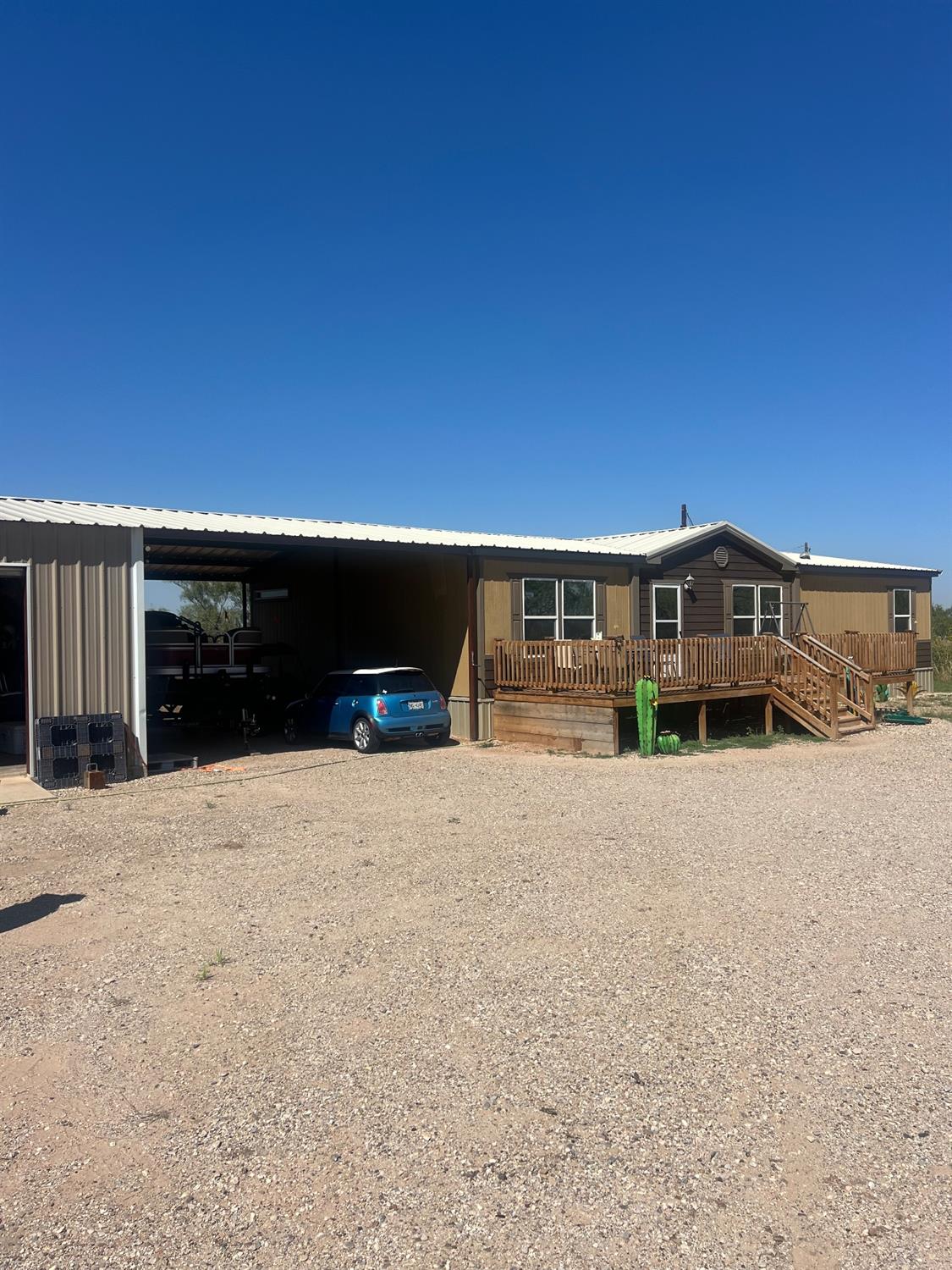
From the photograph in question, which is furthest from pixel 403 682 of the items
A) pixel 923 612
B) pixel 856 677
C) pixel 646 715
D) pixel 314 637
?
pixel 923 612

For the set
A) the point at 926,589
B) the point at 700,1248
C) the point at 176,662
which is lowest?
the point at 700,1248

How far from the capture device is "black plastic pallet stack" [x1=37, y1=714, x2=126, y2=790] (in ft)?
40.0

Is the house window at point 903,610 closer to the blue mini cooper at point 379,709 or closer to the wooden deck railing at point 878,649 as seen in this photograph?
the wooden deck railing at point 878,649

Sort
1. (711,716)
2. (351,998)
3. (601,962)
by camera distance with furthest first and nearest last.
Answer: (711,716), (601,962), (351,998)

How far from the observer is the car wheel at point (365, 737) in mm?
Result: 15258

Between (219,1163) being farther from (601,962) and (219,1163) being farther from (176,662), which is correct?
(176,662)

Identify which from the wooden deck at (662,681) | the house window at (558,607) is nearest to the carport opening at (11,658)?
the wooden deck at (662,681)

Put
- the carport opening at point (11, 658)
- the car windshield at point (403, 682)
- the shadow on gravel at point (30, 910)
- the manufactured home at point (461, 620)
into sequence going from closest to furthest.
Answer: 1. the shadow on gravel at point (30, 910)
2. the manufactured home at point (461, 620)
3. the car windshield at point (403, 682)
4. the carport opening at point (11, 658)

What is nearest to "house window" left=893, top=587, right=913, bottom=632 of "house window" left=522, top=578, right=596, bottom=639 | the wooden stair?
the wooden stair

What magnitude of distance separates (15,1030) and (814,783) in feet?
32.0

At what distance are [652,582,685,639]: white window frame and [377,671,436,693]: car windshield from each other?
6.45 m

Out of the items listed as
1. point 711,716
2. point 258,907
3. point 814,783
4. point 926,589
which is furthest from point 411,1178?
point 926,589

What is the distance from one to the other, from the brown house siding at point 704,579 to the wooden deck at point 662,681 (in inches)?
116

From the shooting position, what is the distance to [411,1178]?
3.30 meters
